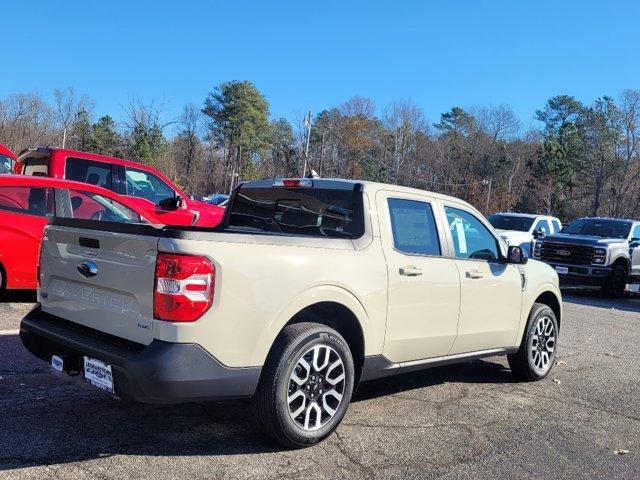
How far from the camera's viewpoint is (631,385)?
6227 mm

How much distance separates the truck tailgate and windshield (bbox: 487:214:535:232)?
16107mm

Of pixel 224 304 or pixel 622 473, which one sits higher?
pixel 224 304

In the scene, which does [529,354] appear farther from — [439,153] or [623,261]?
[439,153]

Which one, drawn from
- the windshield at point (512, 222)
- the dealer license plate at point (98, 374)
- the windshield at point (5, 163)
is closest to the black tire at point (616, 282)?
the windshield at point (512, 222)

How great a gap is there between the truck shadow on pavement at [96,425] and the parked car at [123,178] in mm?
5317

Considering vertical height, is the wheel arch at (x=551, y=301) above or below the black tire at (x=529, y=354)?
above

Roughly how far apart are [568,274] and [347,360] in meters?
A: 11.8

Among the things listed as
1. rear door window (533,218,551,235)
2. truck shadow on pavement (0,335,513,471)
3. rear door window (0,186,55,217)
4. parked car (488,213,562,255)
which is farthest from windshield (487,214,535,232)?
truck shadow on pavement (0,335,513,471)

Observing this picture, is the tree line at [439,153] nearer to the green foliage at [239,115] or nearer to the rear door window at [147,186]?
the green foliage at [239,115]

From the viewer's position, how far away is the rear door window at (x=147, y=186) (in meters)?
10.7

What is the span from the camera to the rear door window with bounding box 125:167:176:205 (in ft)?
35.2

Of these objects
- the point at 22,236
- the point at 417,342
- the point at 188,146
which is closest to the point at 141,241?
the point at 417,342

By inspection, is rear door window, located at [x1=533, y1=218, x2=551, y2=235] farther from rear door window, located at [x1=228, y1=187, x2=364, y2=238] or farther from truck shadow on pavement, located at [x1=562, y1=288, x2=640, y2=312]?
rear door window, located at [x1=228, y1=187, x2=364, y2=238]

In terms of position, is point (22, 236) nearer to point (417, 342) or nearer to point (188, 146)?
point (417, 342)
